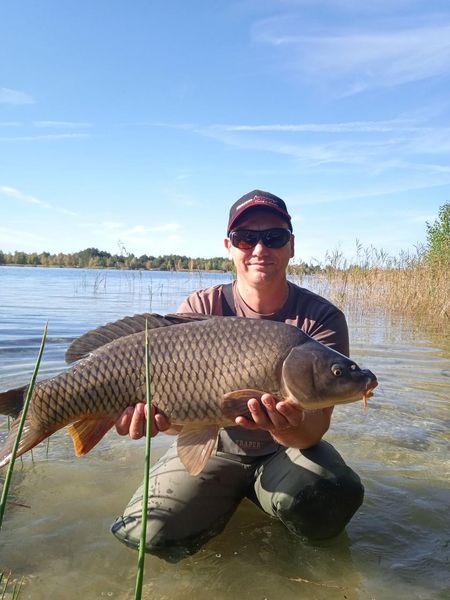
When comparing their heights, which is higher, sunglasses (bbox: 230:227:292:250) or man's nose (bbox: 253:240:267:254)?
sunglasses (bbox: 230:227:292:250)

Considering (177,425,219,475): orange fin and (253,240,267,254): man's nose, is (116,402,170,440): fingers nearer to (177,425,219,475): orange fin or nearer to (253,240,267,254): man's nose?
(177,425,219,475): orange fin

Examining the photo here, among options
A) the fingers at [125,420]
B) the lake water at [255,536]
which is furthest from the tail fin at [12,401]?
the lake water at [255,536]

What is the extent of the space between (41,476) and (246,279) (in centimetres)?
163

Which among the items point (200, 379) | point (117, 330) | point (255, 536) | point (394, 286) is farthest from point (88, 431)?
point (394, 286)

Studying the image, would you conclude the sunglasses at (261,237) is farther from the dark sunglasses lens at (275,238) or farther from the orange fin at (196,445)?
the orange fin at (196,445)

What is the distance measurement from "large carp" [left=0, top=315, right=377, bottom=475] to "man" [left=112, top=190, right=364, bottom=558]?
0.09 meters

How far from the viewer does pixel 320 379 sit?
86.4 inches

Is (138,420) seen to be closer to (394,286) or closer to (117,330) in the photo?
(117,330)

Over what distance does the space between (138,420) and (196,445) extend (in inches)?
11.0

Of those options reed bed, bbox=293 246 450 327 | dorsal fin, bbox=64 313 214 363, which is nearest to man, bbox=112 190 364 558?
dorsal fin, bbox=64 313 214 363

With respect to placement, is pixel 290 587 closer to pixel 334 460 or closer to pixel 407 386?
pixel 334 460

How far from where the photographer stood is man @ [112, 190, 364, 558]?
2324 mm

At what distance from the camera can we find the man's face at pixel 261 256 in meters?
2.80

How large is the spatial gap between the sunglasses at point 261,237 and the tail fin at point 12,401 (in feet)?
4.31
